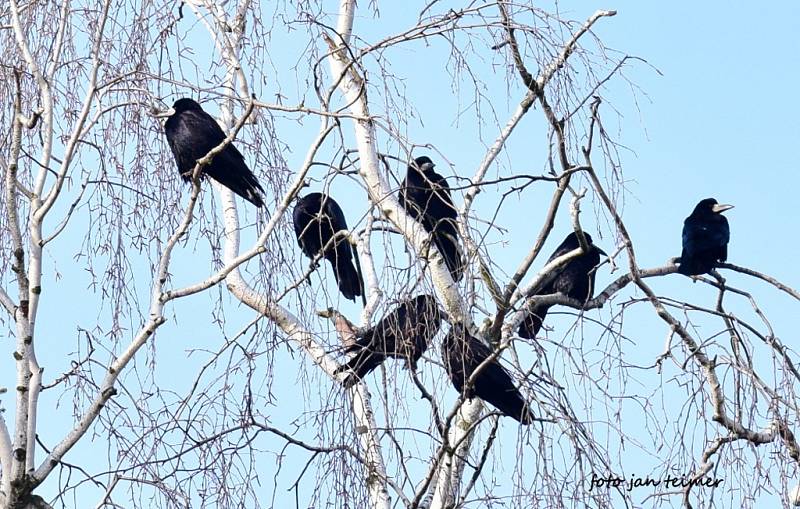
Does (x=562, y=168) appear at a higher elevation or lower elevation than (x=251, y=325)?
higher

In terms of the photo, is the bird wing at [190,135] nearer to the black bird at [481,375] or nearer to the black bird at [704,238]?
the black bird at [481,375]

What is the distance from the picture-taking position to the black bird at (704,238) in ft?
18.2

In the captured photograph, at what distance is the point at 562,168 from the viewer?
13.4 ft

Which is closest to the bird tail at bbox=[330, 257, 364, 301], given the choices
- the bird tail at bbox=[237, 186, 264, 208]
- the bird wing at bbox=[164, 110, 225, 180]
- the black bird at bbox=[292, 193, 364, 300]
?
the black bird at bbox=[292, 193, 364, 300]

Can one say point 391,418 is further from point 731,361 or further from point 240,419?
point 731,361

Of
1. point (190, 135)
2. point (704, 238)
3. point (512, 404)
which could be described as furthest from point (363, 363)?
point (704, 238)

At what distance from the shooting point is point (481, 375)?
405 centimetres

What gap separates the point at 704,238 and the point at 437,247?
8.32ft

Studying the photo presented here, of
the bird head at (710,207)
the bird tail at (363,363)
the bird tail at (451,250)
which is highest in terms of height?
the bird head at (710,207)

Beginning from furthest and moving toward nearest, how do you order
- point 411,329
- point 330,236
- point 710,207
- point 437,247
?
point 710,207 → point 330,236 → point 437,247 → point 411,329

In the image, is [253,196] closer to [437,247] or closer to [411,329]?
[437,247]

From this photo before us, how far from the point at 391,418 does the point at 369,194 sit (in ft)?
2.16

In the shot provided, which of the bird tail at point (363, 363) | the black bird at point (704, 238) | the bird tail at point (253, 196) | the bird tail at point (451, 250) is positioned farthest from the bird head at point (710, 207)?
the bird tail at point (363, 363)

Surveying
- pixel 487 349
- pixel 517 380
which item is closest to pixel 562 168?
pixel 487 349
